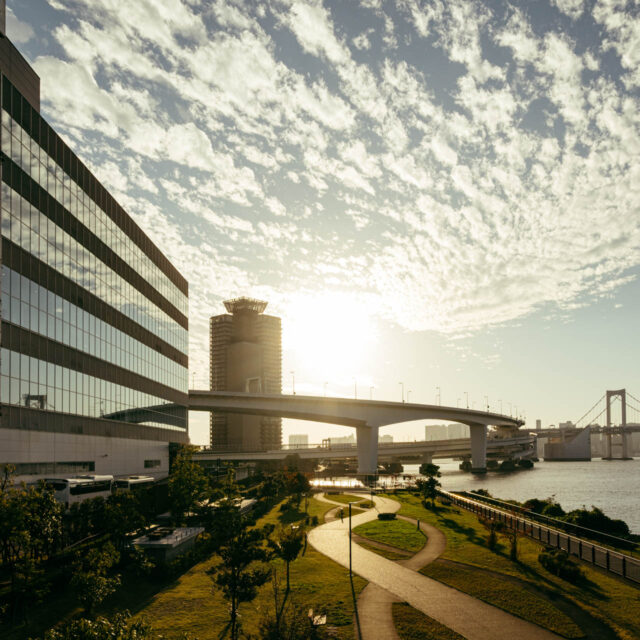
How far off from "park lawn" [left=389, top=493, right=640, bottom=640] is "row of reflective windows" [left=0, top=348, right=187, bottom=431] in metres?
32.7

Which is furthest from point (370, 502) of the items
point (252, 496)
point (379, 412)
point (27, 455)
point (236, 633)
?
point (379, 412)

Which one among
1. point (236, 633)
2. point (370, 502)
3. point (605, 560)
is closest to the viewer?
point (236, 633)

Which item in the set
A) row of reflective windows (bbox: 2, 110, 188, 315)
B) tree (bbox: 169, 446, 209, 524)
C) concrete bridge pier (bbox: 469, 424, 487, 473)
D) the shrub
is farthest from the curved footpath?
concrete bridge pier (bbox: 469, 424, 487, 473)

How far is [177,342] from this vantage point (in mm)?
87938

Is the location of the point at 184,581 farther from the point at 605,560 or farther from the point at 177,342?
the point at 177,342

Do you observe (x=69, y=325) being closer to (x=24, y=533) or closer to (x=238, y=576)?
(x=24, y=533)

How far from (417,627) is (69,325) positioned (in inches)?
1518

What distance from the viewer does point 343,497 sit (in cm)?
8256

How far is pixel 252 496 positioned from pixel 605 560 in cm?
5047

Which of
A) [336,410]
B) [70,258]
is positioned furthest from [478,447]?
[70,258]

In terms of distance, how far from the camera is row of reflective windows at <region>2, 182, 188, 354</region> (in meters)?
41.7

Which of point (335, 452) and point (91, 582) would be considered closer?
point (91, 582)

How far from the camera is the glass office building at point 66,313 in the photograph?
136ft

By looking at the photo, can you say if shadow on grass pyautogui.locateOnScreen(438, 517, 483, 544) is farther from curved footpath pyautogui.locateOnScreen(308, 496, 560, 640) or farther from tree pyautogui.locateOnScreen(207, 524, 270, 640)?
tree pyautogui.locateOnScreen(207, 524, 270, 640)
